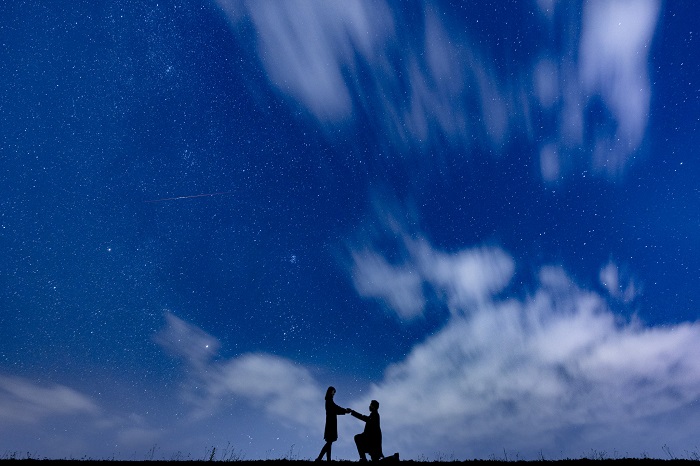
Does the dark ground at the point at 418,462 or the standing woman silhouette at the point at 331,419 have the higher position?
the standing woman silhouette at the point at 331,419

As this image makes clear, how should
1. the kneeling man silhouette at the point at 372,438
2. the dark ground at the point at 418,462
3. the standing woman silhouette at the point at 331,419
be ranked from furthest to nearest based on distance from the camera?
the standing woman silhouette at the point at 331,419 < the kneeling man silhouette at the point at 372,438 < the dark ground at the point at 418,462

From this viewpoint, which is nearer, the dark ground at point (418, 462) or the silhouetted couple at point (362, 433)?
the dark ground at point (418, 462)

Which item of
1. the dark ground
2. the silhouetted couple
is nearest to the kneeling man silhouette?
the silhouetted couple

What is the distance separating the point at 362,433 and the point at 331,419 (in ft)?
3.77

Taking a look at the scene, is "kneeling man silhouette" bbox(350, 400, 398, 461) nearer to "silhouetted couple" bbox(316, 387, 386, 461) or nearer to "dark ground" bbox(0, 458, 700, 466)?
"silhouetted couple" bbox(316, 387, 386, 461)

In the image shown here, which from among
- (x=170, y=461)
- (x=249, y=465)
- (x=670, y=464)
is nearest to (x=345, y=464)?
(x=249, y=465)

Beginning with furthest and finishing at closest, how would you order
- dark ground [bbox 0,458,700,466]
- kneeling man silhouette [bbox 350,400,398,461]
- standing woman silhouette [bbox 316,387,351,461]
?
1. standing woman silhouette [bbox 316,387,351,461]
2. kneeling man silhouette [bbox 350,400,398,461]
3. dark ground [bbox 0,458,700,466]

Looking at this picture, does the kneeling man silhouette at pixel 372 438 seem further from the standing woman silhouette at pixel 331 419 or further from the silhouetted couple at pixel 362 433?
the standing woman silhouette at pixel 331 419

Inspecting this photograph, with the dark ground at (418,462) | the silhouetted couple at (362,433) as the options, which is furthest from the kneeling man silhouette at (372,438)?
the dark ground at (418,462)

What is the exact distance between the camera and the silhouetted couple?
12539mm

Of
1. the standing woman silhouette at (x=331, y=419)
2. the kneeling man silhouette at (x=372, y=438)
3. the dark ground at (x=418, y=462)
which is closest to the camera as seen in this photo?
the dark ground at (x=418, y=462)

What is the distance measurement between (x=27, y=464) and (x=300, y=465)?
7.21m

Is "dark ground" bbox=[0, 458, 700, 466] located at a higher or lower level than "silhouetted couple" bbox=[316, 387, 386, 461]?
lower

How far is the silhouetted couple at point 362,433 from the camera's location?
12.5 metres
